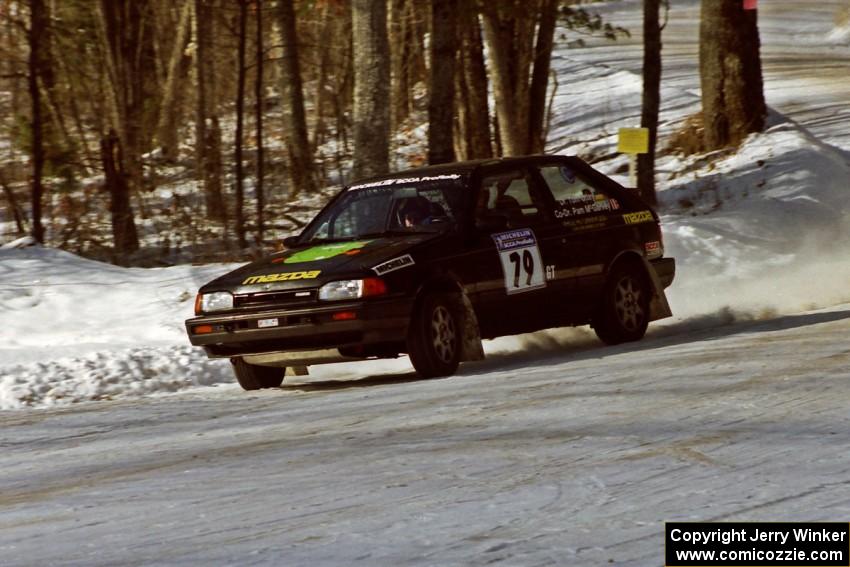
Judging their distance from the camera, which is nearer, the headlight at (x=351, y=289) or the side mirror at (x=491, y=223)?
the headlight at (x=351, y=289)

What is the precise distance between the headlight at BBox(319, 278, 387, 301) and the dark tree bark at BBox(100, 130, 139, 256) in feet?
30.1

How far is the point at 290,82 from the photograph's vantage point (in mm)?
24656

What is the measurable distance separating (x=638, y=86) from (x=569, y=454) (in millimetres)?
24219

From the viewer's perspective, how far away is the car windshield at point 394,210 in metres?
10.3

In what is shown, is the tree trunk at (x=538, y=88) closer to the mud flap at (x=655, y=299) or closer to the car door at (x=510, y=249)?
the mud flap at (x=655, y=299)

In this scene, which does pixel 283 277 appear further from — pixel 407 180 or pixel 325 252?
pixel 407 180

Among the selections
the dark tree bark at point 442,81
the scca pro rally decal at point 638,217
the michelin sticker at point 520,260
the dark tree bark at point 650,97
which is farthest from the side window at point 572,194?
the dark tree bark at point 650,97

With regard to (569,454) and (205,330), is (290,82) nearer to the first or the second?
(205,330)

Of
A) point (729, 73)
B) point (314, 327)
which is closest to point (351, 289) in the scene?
point (314, 327)

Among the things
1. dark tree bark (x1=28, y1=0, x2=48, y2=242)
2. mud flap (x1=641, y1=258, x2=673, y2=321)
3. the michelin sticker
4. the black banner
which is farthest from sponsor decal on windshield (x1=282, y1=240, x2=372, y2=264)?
dark tree bark (x1=28, y1=0, x2=48, y2=242)

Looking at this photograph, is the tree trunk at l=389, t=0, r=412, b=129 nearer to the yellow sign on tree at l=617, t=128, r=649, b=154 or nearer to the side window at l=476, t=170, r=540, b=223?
the yellow sign on tree at l=617, t=128, r=649, b=154

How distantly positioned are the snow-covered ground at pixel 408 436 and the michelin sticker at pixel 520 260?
58cm

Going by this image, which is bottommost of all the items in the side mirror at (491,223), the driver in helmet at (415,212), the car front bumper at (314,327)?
the car front bumper at (314,327)

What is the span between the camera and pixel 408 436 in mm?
7246
